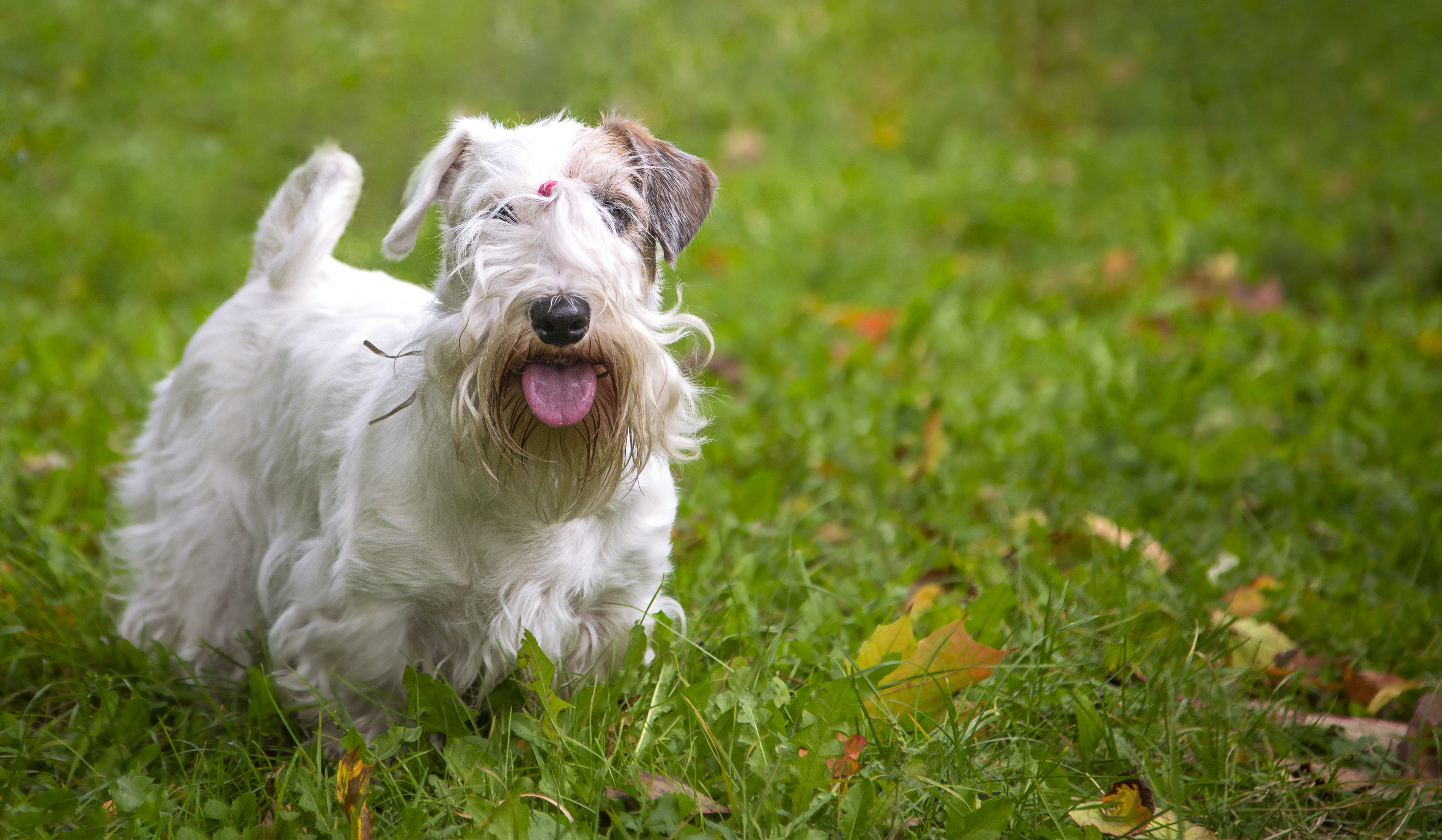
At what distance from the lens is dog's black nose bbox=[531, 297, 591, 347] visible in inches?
82.5

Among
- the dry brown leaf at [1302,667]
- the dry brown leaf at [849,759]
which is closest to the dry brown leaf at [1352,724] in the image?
the dry brown leaf at [1302,667]

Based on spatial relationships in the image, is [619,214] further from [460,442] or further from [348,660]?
[348,660]

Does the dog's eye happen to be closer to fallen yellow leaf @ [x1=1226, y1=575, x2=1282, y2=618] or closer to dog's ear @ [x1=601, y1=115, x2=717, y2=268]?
dog's ear @ [x1=601, y1=115, x2=717, y2=268]

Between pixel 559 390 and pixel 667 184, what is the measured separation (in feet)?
2.11

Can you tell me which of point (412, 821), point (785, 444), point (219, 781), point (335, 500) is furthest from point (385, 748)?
point (785, 444)

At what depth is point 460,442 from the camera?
7.34 ft

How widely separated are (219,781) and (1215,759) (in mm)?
2306

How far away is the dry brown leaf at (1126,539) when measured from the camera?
11.3 feet

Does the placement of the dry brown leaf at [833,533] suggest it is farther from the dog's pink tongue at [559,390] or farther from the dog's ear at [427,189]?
the dog's ear at [427,189]

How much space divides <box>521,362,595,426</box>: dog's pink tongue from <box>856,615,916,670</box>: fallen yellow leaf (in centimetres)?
102

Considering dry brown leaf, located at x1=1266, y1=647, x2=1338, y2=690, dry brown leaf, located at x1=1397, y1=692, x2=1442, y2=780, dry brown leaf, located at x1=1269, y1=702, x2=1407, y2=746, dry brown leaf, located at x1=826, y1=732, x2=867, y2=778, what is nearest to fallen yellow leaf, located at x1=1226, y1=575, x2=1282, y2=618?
dry brown leaf, located at x1=1266, y1=647, x2=1338, y2=690

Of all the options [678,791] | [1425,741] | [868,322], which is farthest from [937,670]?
[868,322]

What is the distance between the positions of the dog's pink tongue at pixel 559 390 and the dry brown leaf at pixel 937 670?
3.38 feet

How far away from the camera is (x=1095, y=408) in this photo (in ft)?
15.0
